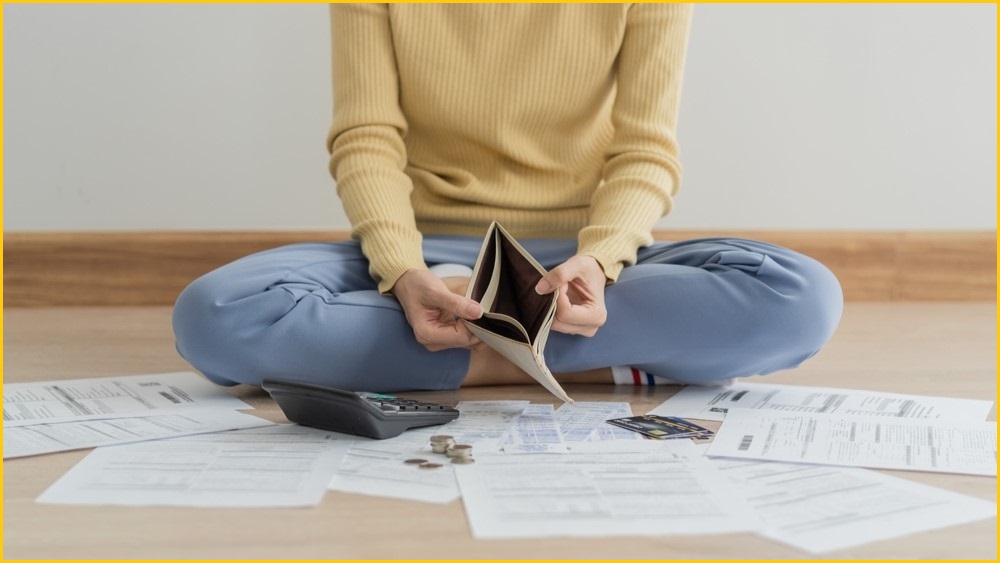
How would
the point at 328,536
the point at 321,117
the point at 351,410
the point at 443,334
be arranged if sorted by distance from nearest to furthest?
the point at 328,536 < the point at 351,410 < the point at 443,334 < the point at 321,117

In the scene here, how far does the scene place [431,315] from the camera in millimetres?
1248

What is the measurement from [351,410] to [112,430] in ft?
0.86

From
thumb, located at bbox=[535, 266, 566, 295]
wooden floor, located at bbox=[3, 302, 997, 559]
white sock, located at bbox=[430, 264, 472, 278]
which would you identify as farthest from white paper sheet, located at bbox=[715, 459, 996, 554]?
white sock, located at bbox=[430, 264, 472, 278]

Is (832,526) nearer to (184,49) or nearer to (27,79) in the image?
(184,49)

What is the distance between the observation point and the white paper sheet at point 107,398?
45.4 inches

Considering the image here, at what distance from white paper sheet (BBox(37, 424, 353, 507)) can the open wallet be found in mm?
206

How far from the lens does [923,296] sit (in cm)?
236

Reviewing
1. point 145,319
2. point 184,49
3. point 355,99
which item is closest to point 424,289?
point 355,99

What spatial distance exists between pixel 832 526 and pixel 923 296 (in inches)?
68.1

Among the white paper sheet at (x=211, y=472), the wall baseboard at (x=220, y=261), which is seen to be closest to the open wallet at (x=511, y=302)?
the white paper sheet at (x=211, y=472)

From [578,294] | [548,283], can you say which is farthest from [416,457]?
[578,294]

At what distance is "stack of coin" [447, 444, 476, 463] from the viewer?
943mm

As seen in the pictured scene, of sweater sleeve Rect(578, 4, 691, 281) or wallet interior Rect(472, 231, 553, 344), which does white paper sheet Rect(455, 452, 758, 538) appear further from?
sweater sleeve Rect(578, 4, 691, 281)

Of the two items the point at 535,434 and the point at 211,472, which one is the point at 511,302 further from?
the point at 211,472
